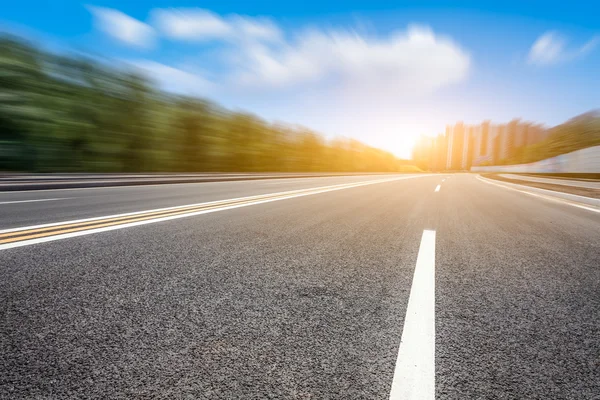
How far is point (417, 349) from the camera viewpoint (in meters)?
1.42

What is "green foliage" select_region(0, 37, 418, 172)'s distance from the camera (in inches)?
843

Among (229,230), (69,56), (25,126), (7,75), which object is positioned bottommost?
(229,230)

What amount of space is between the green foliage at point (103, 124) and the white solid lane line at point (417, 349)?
93.2 ft

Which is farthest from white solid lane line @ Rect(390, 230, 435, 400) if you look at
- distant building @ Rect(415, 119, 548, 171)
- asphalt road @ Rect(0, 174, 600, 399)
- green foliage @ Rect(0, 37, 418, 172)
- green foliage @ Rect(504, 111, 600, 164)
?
distant building @ Rect(415, 119, 548, 171)

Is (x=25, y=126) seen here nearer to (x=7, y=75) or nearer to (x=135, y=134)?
(x=7, y=75)

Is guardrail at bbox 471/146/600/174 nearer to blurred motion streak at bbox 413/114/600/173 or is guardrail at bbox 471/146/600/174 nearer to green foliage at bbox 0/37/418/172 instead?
green foliage at bbox 0/37/418/172

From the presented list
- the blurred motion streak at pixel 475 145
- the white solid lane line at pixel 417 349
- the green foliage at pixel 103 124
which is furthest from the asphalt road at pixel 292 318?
the blurred motion streak at pixel 475 145

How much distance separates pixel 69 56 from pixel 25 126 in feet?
25.3

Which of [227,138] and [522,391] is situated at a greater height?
[227,138]

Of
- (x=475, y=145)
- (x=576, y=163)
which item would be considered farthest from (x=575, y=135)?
(x=475, y=145)

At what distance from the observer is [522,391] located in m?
1.19

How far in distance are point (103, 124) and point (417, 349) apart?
104ft

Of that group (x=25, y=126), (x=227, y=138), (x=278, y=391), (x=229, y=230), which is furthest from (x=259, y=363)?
(x=227, y=138)

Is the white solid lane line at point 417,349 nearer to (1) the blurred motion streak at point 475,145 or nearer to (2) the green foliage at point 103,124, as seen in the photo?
(2) the green foliage at point 103,124
